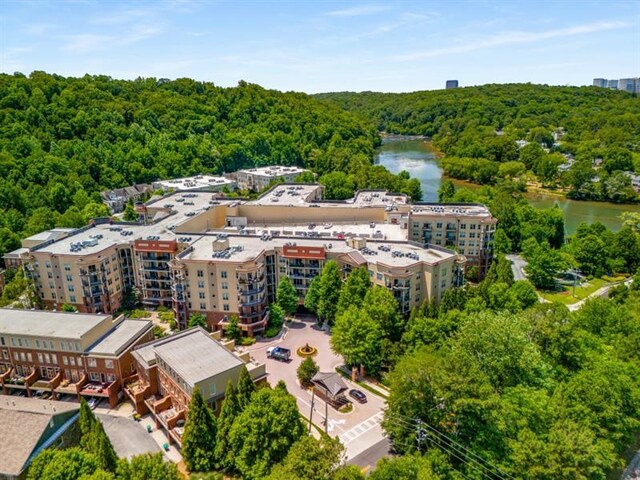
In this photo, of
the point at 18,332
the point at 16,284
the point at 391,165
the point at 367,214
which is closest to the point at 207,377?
the point at 18,332

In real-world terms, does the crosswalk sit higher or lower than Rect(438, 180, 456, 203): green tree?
lower

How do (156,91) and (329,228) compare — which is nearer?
(329,228)

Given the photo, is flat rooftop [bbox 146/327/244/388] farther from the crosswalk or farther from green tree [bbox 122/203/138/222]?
green tree [bbox 122/203/138/222]

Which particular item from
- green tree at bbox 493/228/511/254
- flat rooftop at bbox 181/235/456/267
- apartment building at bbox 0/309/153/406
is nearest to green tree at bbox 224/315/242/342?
flat rooftop at bbox 181/235/456/267

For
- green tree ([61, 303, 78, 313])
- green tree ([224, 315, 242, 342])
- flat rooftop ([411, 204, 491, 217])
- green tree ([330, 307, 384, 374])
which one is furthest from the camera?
flat rooftop ([411, 204, 491, 217])

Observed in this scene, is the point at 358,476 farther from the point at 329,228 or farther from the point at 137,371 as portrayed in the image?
the point at 329,228

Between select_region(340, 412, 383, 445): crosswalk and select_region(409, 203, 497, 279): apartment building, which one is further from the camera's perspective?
select_region(409, 203, 497, 279): apartment building
